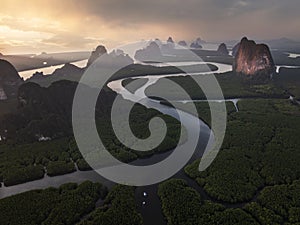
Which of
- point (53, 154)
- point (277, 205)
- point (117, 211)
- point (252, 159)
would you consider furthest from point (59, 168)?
point (277, 205)

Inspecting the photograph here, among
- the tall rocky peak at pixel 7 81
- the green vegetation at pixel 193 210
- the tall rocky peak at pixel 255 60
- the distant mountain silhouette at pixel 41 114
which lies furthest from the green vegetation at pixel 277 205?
the tall rocky peak at pixel 255 60

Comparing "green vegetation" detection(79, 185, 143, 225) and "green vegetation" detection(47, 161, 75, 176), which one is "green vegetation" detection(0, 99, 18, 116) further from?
"green vegetation" detection(79, 185, 143, 225)

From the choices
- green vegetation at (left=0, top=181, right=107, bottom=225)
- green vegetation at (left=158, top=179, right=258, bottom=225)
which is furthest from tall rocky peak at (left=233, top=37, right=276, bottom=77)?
green vegetation at (left=0, top=181, right=107, bottom=225)

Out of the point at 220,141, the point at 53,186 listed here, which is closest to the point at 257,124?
the point at 220,141

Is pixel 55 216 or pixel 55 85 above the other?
pixel 55 85

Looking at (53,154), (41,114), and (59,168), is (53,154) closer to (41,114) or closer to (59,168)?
(59,168)

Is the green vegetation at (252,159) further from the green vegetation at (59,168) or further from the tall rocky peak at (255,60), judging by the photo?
the tall rocky peak at (255,60)

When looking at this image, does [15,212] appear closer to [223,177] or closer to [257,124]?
[223,177]
